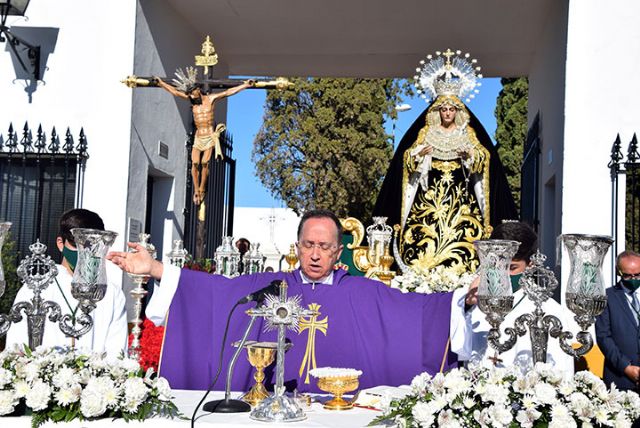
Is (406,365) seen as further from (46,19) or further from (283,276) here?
(46,19)

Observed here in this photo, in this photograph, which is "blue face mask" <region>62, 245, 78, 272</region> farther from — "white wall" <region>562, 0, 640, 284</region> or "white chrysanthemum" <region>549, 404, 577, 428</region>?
"white wall" <region>562, 0, 640, 284</region>

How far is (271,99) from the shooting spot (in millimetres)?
25172

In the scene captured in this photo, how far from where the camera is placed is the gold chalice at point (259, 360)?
3164 mm

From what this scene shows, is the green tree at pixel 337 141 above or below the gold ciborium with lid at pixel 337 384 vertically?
above

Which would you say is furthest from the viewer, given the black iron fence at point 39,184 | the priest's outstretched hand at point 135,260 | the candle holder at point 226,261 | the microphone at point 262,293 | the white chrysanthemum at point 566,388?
the black iron fence at point 39,184

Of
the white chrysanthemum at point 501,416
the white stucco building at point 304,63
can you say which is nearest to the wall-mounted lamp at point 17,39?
the white stucco building at point 304,63

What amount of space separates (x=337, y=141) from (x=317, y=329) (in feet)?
65.0

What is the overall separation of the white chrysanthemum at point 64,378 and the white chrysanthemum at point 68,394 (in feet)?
0.05

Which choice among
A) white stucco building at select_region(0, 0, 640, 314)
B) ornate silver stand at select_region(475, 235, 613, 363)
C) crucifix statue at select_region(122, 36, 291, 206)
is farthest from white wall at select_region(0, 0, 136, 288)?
ornate silver stand at select_region(475, 235, 613, 363)

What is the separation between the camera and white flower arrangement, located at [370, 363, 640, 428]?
2.57m

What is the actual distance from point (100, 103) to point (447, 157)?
3.80m

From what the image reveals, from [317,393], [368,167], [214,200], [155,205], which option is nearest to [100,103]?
[155,205]

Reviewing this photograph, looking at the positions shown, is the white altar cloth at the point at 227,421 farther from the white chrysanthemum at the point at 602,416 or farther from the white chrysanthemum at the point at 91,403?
the white chrysanthemum at the point at 602,416

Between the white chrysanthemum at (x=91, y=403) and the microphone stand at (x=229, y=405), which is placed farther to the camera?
the microphone stand at (x=229, y=405)
